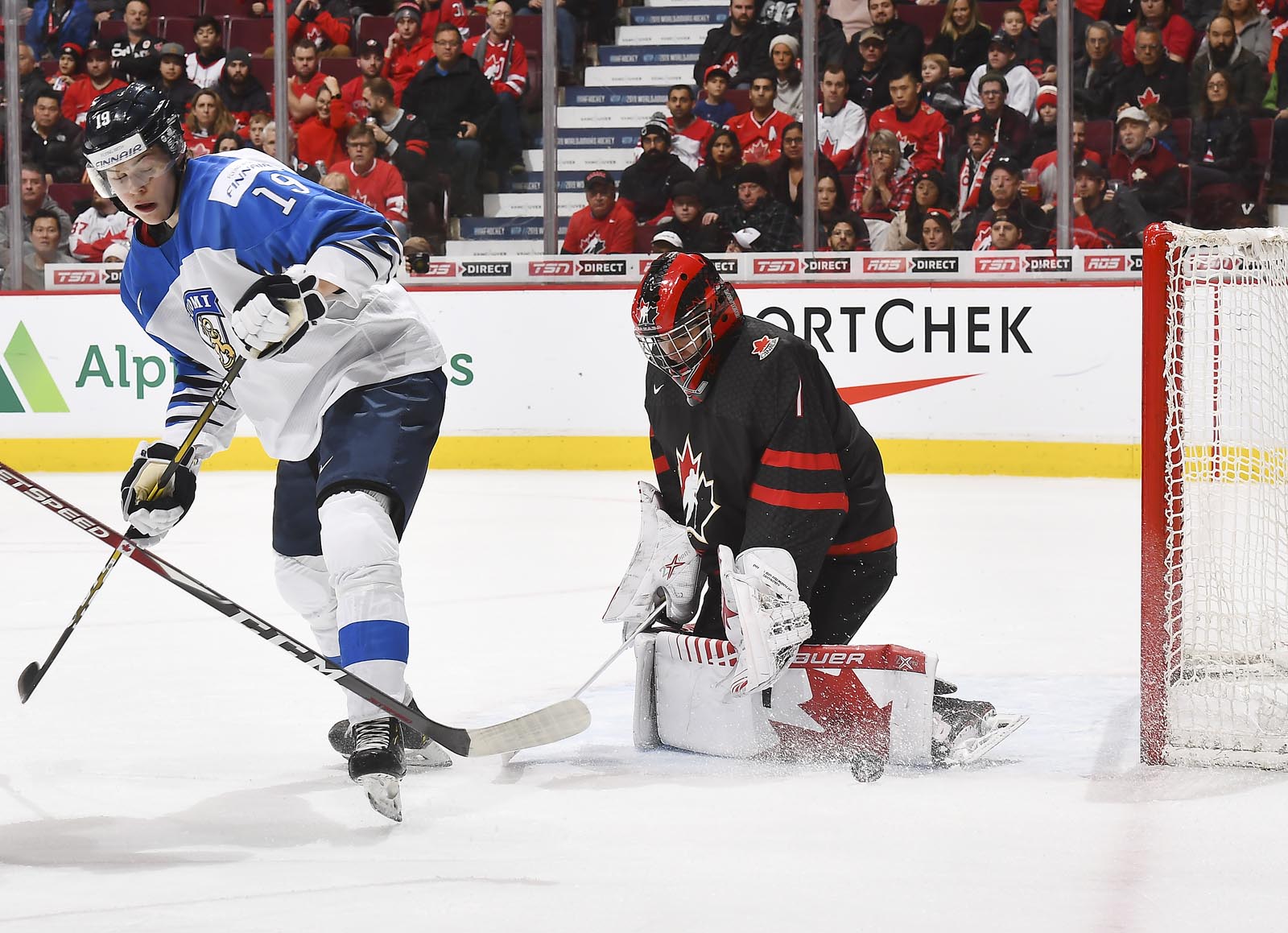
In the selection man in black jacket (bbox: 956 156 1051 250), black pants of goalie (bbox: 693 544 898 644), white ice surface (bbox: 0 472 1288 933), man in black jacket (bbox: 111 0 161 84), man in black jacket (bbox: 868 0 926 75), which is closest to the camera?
white ice surface (bbox: 0 472 1288 933)

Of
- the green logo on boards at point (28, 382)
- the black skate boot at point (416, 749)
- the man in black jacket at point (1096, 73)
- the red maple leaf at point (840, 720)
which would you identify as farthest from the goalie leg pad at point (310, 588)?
the green logo on boards at point (28, 382)

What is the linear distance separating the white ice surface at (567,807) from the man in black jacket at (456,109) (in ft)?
10.9

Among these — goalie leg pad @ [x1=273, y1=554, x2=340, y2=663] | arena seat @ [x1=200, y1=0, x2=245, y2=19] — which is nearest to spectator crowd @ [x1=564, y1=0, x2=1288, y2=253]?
arena seat @ [x1=200, y1=0, x2=245, y2=19]

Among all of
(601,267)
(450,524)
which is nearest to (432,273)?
(601,267)

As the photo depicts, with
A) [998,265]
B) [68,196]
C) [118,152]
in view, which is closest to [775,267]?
[998,265]

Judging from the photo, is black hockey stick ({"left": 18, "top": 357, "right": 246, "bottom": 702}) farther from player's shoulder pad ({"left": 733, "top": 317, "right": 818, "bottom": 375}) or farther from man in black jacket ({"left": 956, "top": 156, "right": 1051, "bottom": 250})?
man in black jacket ({"left": 956, "top": 156, "right": 1051, "bottom": 250})

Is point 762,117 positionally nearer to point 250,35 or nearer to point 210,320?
point 250,35

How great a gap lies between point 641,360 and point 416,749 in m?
4.21

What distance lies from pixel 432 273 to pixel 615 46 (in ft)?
4.09

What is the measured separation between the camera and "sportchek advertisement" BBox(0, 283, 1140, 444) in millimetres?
6305

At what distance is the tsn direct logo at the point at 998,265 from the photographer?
20.9 ft

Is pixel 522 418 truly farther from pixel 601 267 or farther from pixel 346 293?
pixel 346 293

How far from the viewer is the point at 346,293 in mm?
2326

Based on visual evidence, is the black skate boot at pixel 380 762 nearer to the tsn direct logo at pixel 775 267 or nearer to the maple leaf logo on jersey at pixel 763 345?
the maple leaf logo on jersey at pixel 763 345
